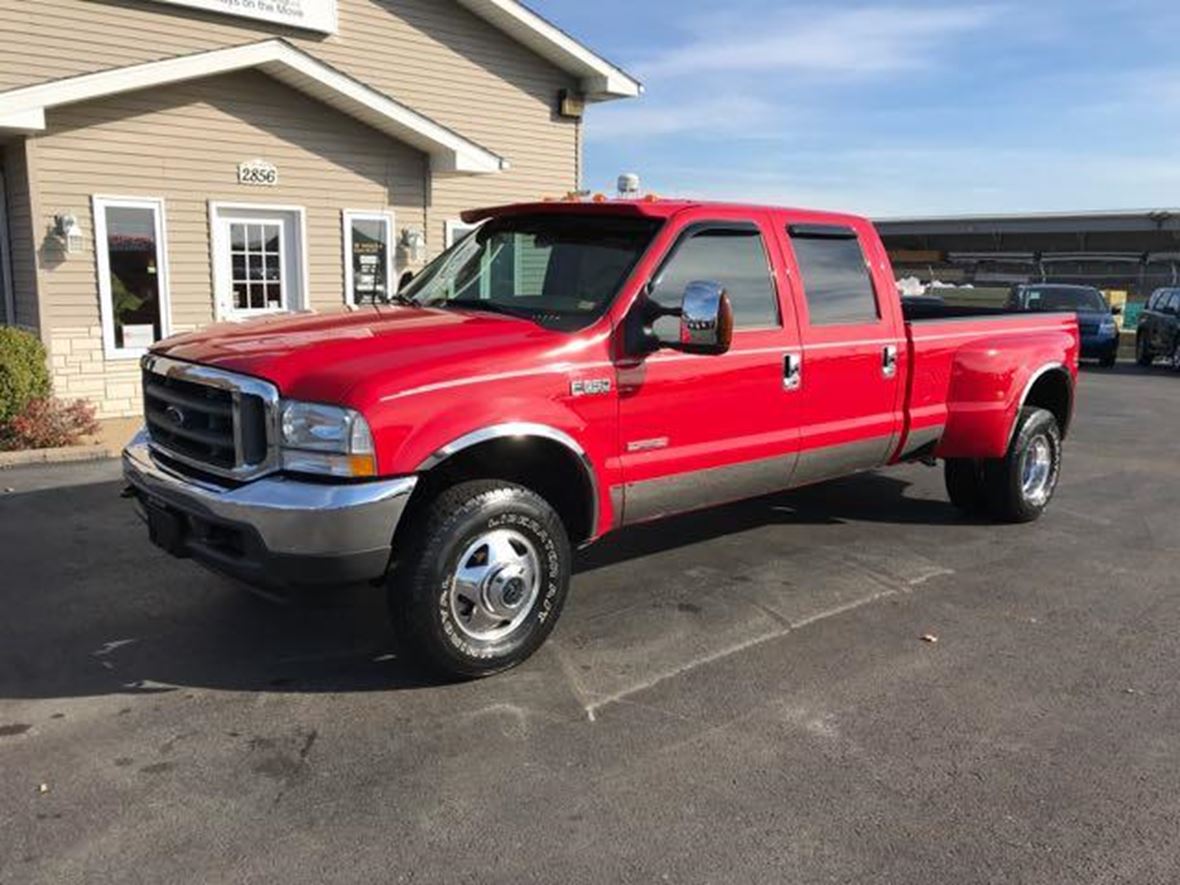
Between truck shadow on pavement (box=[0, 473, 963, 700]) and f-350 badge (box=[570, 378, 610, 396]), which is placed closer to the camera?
truck shadow on pavement (box=[0, 473, 963, 700])

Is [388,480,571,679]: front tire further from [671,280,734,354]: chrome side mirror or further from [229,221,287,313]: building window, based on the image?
[229,221,287,313]: building window

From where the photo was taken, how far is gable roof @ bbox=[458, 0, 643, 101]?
13.5m

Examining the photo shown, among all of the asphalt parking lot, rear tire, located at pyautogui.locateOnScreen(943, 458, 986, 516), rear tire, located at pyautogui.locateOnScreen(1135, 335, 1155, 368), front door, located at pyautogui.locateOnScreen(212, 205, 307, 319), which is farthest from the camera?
rear tire, located at pyautogui.locateOnScreen(1135, 335, 1155, 368)

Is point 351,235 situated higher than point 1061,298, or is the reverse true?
point 351,235

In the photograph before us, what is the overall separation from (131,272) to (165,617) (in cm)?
710

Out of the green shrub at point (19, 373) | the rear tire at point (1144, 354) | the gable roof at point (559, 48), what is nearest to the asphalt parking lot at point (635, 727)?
the green shrub at point (19, 373)

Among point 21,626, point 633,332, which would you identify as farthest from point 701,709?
point 21,626

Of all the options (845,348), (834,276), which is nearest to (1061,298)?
(834,276)

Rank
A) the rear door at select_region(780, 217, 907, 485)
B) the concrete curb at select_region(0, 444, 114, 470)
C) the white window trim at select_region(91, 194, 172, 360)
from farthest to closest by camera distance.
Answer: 1. the white window trim at select_region(91, 194, 172, 360)
2. the concrete curb at select_region(0, 444, 114, 470)
3. the rear door at select_region(780, 217, 907, 485)

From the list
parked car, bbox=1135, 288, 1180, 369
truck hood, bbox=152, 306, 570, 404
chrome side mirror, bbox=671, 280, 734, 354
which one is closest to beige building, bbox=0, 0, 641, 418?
Answer: truck hood, bbox=152, 306, 570, 404

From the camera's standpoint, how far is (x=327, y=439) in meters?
3.79

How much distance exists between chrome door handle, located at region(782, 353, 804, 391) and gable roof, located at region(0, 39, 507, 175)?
7884mm

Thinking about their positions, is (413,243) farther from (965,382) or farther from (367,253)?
(965,382)

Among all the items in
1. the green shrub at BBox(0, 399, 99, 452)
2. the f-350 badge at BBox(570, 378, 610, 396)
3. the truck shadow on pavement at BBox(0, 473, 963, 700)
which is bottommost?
the truck shadow on pavement at BBox(0, 473, 963, 700)
